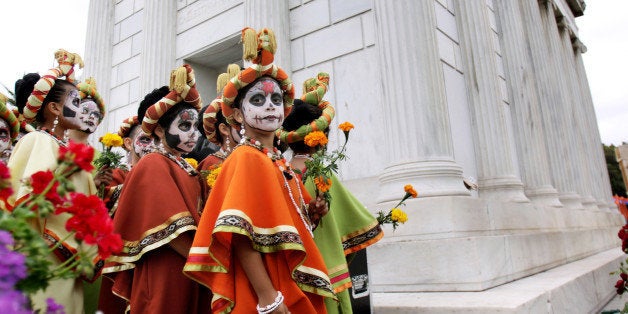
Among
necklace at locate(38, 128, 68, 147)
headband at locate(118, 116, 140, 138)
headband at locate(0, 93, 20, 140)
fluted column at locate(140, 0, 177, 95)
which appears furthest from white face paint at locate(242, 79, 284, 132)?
Answer: fluted column at locate(140, 0, 177, 95)

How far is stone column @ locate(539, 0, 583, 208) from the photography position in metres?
13.1

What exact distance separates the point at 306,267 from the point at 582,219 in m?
12.2

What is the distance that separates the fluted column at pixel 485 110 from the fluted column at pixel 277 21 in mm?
3386

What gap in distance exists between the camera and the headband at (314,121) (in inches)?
136

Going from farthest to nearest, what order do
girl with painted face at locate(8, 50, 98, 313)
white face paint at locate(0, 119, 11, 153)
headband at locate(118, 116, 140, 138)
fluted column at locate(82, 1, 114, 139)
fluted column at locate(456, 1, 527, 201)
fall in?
fluted column at locate(82, 1, 114, 139)
fluted column at locate(456, 1, 527, 201)
headband at locate(118, 116, 140, 138)
white face paint at locate(0, 119, 11, 153)
girl with painted face at locate(8, 50, 98, 313)

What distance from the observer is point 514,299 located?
4176mm

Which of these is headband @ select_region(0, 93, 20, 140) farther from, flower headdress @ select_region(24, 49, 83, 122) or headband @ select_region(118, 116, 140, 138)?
headband @ select_region(118, 116, 140, 138)

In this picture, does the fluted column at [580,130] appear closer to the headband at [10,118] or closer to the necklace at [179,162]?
the necklace at [179,162]

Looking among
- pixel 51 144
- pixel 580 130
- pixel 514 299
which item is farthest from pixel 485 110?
pixel 580 130

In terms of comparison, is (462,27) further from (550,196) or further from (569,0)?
(569,0)

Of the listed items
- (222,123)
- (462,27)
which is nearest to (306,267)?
(222,123)

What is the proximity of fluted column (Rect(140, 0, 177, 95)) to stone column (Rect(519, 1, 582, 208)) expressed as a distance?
10159 mm

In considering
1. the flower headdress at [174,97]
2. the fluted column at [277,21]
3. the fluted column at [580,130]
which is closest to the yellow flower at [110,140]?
the flower headdress at [174,97]

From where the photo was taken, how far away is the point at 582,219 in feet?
39.7
